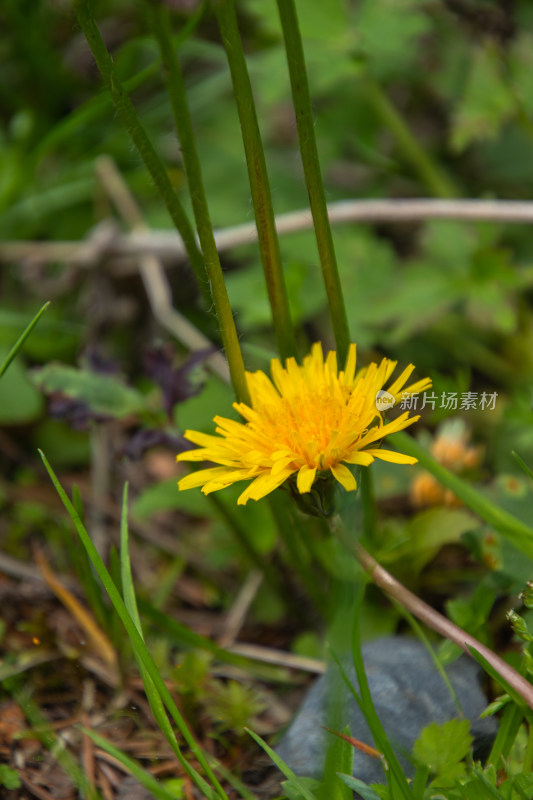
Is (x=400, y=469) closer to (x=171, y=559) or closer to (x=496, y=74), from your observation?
(x=171, y=559)

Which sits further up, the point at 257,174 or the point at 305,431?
the point at 257,174

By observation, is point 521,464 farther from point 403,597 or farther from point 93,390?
point 93,390

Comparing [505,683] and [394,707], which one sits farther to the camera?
[394,707]

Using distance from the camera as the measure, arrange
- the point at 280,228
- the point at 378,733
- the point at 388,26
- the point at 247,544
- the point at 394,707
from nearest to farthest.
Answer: the point at 378,733 < the point at 394,707 < the point at 247,544 < the point at 280,228 < the point at 388,26

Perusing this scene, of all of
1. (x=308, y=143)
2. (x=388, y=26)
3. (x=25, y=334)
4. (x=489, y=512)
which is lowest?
(x=489, y=512)

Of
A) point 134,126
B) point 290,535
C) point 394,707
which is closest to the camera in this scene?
point 134,126

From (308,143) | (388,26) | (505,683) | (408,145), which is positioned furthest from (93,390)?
(388,26)
